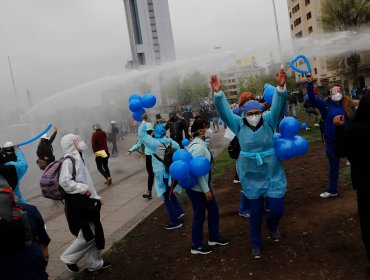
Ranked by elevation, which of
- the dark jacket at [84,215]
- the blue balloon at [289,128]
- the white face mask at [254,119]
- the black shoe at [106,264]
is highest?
the white face mask at [254,119]

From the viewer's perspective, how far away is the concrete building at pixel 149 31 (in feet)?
224

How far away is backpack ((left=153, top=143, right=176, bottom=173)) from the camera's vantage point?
5.93 metres

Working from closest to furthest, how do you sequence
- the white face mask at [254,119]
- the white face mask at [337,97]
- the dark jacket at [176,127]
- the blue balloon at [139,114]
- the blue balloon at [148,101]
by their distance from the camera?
the white face mask at [254,119]
the white face mask at [337,97]
the blue balloon at [148,101]
the blue balloon at [139,114]
the dark jacket at [176,127]

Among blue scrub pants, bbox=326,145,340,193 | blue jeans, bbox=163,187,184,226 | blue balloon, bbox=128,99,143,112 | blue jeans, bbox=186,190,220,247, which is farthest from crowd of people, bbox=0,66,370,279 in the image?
blue balloon, bbox=128,99,143,112

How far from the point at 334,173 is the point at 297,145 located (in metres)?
1.93

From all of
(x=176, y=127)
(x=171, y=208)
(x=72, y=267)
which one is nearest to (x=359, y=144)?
(x=171, y=208)

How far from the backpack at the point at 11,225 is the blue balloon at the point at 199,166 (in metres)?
2.16

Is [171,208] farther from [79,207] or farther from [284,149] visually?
[284,149]

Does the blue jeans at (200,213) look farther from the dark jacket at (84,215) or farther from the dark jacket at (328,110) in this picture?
the dark jacket at (328,110)

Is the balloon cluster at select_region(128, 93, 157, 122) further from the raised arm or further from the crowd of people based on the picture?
the raised arm

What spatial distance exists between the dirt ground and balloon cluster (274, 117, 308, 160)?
117 cm

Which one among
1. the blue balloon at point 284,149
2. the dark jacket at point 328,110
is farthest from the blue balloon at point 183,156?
the dark jacket at point 328,110

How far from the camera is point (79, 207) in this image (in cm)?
450

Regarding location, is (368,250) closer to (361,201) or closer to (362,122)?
(361,201)
